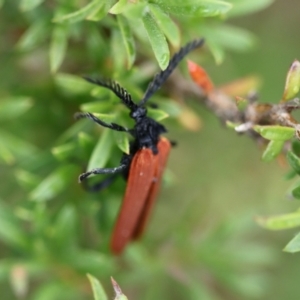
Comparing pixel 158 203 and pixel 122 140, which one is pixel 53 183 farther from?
pixel 158 203

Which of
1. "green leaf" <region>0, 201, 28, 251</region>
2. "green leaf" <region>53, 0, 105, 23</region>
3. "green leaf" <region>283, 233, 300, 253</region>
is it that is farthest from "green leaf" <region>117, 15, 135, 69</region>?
"green leaf" <region>0, 201, 28, 251</region>

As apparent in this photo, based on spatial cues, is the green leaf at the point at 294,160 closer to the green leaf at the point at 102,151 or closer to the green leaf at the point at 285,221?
the green leaf at the point at 285,221

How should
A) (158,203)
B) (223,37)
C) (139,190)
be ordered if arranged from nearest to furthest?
(139,190) → (223,37) → (158,203)

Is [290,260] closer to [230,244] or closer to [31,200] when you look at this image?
[230,244]

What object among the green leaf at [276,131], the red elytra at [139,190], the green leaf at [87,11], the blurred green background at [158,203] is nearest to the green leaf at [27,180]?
the blurred green background at [158,203]

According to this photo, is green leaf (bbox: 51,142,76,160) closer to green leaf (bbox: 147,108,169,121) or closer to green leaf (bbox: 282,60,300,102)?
green leaf (bbox: 147,108,169,121)

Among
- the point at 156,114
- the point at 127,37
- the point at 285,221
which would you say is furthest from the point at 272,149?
Answer: the point at 127,37
